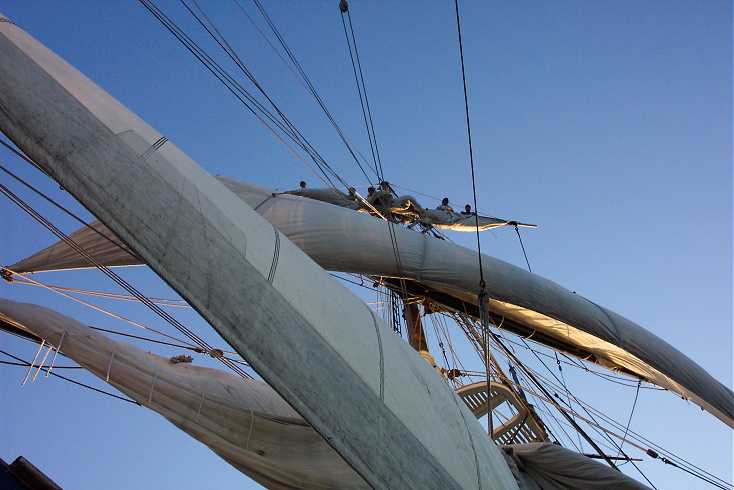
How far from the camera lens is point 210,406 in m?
6.15

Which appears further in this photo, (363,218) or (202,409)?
(363,218)

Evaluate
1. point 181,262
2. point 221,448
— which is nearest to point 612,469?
point 221,448

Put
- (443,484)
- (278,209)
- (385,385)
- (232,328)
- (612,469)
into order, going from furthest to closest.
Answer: (278,209)
(612,469)
(385,385)
(443,484)
(232,328)

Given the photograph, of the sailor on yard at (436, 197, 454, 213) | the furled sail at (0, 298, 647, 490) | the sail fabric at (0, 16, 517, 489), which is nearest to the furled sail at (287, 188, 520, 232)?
the sailor on yard at (436, 197, 454, 213)

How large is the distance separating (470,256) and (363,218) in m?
1.95

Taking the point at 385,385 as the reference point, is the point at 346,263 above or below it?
above

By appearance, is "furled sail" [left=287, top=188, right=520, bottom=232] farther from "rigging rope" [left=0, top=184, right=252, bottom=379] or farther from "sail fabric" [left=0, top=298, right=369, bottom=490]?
"rigging rope" [left=0, top=184, right=252, bottom=379]

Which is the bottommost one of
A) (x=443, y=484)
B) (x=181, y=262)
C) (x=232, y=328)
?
(x=443, y=484)

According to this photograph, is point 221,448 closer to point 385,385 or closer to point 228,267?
point 385,385

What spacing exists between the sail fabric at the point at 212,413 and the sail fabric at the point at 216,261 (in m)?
2.65

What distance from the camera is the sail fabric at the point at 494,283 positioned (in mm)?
10203

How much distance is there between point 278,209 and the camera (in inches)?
400

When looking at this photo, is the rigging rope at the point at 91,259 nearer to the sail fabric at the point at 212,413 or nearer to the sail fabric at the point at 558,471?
the sail fabric at the point at 212,413

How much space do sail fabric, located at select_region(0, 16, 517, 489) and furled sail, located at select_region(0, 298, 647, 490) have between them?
2648mm
